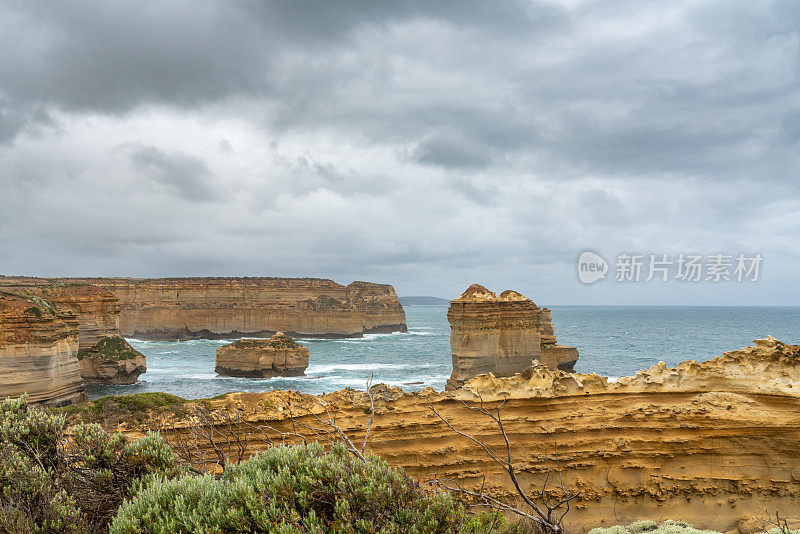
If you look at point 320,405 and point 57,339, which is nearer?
point 320,405

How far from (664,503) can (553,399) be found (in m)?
3.45

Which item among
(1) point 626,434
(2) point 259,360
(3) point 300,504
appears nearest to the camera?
(3) point 300,504

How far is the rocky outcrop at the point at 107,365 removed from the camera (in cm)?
4844

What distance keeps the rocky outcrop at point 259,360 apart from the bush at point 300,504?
48814 mm

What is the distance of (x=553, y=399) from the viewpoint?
12.4 metres

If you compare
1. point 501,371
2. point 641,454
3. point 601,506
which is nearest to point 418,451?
point 601,506

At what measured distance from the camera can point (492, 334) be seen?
115 feet

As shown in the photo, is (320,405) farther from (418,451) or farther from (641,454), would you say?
(641,454)

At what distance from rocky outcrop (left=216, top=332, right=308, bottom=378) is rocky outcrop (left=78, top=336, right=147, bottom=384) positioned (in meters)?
8.90

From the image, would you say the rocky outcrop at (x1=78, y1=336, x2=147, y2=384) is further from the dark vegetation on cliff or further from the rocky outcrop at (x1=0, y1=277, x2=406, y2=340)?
the rocky outcrop at (x1=0, y1=277, x2=406, y2=340)

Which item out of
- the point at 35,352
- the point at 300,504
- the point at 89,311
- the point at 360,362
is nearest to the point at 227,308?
the point at 360,362

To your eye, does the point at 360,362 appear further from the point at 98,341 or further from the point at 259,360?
the point at 98,341

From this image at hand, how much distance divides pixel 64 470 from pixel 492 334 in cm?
2994

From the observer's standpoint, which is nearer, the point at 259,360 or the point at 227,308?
the point at 259,360
